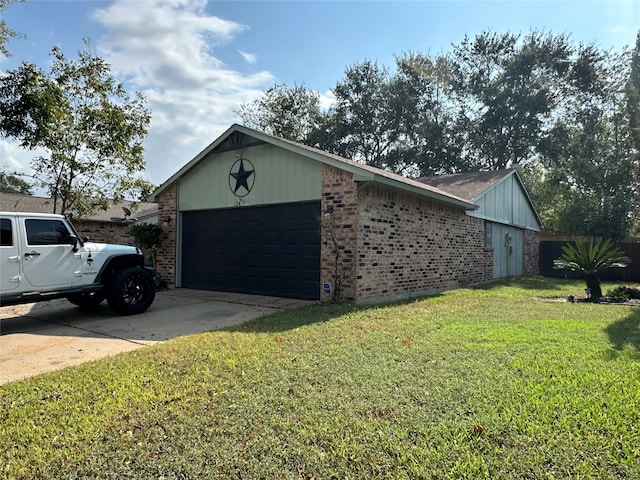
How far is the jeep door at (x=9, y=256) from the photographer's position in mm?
5926

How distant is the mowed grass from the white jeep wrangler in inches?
106

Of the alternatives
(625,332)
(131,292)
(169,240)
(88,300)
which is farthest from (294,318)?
(169,240)

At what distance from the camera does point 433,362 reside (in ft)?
14.1

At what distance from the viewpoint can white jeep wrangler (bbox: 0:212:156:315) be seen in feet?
19.9

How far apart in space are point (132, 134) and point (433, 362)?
11.5 m

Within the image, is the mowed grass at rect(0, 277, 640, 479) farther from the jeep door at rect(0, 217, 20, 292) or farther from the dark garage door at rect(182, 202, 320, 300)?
the dark garage door at rect(182, 202, 320, 300)

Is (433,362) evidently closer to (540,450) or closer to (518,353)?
(518,353)

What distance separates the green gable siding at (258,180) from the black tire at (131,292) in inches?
134

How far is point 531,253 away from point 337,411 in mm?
19733

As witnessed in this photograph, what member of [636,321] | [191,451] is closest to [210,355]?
[191,451]

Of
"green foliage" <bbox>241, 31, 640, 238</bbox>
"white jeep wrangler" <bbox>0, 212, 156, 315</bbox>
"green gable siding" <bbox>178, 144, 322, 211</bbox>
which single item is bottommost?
"white jeep wrangler" <bbox>0, 212, 156, 315</bbox>

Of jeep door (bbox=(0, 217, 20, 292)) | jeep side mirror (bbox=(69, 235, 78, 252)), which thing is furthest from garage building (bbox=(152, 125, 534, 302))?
jeep door (bbox=(0, 217, 20, 292))

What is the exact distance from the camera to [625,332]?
19.1 ft

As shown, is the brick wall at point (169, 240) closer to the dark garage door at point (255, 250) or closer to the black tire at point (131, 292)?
the dark garage door at point (255, 250)
